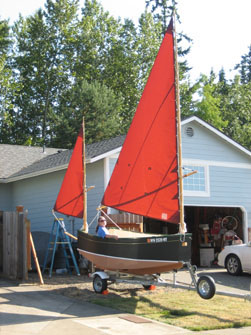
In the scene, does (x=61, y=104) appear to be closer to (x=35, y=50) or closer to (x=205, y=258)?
(x=35, y=50)

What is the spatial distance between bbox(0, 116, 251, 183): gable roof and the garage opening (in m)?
3.16

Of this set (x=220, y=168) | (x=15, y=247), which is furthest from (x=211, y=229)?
(x=15, y=247)

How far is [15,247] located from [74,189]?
7.98 ft

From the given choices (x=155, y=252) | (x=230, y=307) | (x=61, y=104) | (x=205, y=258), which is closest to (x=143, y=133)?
(x=155, y=252)

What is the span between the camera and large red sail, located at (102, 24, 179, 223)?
Answer: 37.4 ft

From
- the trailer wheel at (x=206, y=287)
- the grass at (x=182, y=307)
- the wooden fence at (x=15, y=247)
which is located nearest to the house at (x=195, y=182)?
the wooden fence at (x=15, y=247)

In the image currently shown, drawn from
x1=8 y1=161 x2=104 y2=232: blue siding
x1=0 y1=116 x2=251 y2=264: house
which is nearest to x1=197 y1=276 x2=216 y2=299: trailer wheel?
x1=0 y1=116 x2=251 y2=264: house

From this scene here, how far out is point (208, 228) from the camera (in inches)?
890

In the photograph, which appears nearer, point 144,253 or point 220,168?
point 144,253

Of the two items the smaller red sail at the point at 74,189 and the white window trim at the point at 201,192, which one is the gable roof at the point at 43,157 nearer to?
the smaller red sail at the point at 74,189

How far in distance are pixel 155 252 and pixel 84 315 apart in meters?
1.97

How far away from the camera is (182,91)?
50562 millimetres

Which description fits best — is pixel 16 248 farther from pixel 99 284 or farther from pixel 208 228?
pixel 208 228

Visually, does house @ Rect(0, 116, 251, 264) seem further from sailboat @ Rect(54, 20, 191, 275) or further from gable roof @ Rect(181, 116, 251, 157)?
sailboat @ Rect(54, 20, 191, 275)
